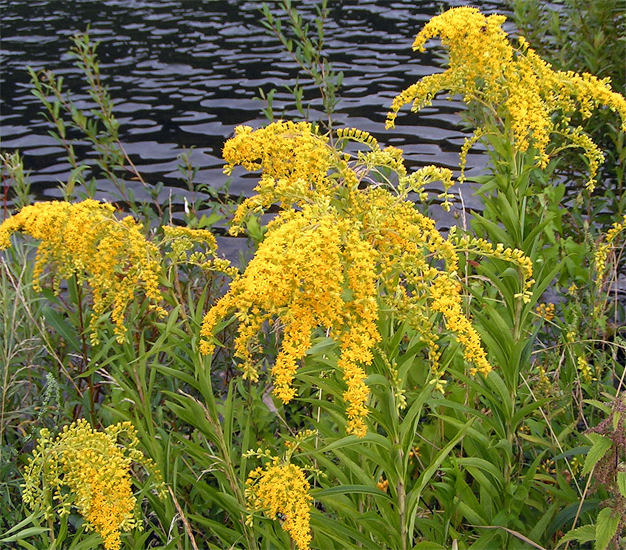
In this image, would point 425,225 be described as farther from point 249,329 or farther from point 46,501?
point 46,501

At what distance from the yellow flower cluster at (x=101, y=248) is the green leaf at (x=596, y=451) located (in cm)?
178

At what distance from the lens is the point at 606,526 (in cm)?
238

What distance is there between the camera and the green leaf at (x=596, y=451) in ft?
7.81

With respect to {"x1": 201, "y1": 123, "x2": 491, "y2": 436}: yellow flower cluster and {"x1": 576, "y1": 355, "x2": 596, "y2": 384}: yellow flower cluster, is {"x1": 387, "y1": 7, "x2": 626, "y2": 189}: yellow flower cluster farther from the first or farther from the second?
{"x1": 576, "y1": 355, "x2": 596, "y2": 384}: yellow flower cluster

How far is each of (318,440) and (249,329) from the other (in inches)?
49.4

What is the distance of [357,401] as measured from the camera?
2.18 m

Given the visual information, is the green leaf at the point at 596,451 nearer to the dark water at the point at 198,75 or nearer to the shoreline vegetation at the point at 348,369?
the shoreline vegetation at the point at 348,369

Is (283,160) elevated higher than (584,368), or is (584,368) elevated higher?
(283,160)

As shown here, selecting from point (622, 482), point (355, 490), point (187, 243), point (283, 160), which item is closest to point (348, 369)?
point (355, 490)

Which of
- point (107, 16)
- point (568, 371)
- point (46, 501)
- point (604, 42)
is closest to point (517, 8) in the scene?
point (604, 42)

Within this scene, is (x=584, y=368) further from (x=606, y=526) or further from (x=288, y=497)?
(x=288, y=497)

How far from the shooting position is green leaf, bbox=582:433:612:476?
238cm

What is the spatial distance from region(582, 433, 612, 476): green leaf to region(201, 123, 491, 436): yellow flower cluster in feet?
1.66

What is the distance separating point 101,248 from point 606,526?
2253mm
